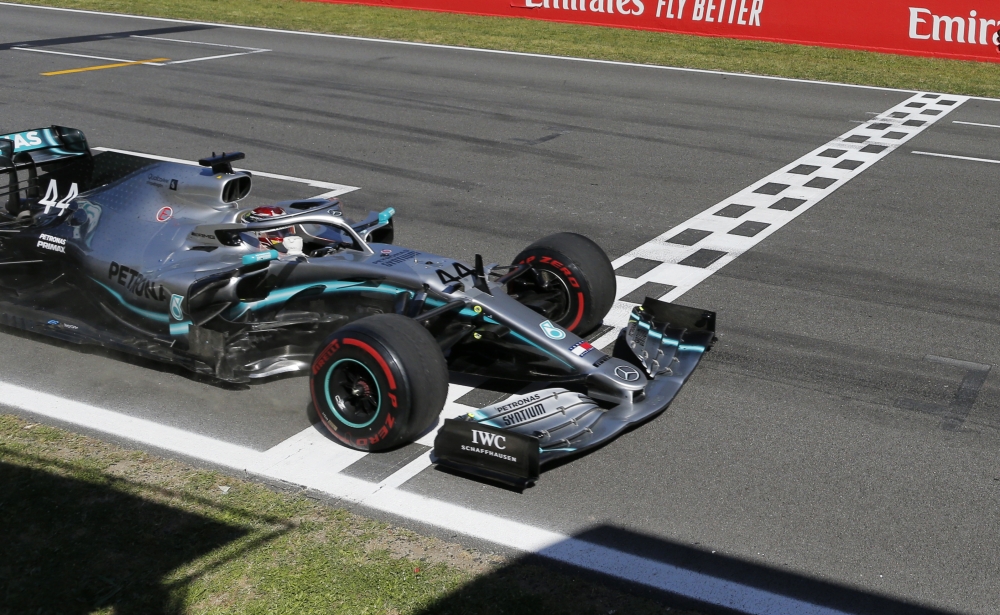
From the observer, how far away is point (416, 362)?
558 centimetres

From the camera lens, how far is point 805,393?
22.0 ft

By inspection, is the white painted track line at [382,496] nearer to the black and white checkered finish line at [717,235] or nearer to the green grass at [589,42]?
the black and white checkered finish line at [717,235]

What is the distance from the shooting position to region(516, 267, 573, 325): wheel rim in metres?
7.10

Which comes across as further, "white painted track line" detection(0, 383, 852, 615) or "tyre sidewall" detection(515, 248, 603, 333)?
"tyre sidewall" detection(515, 248, 603, 333)

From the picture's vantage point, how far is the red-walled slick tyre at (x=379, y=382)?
5547mm

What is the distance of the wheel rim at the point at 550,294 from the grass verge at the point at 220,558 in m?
2.41

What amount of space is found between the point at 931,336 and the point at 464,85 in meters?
11.2

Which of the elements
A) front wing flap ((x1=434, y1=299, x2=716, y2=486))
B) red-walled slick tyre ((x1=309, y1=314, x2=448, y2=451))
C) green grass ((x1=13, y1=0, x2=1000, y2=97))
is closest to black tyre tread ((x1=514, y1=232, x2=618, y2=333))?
front wing flap ((x1=434, y1=299, x2=716, y2=486))

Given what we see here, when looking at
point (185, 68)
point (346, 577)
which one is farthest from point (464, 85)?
point (346, 577)

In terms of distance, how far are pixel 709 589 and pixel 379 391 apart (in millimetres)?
2021

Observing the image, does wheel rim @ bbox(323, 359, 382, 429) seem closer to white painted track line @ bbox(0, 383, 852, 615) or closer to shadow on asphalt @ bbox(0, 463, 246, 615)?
white painted track line @ bbox(0, 383, 852, 615)

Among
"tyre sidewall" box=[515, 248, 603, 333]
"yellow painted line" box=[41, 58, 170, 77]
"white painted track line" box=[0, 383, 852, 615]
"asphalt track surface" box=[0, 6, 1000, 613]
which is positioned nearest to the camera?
"white painted track line" box=[0, 383, 852, 615]

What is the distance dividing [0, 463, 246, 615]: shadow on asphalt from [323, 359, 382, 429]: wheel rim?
1.00 metres

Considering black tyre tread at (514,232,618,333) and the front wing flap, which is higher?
black tyre tread at (514,232,618,333)
